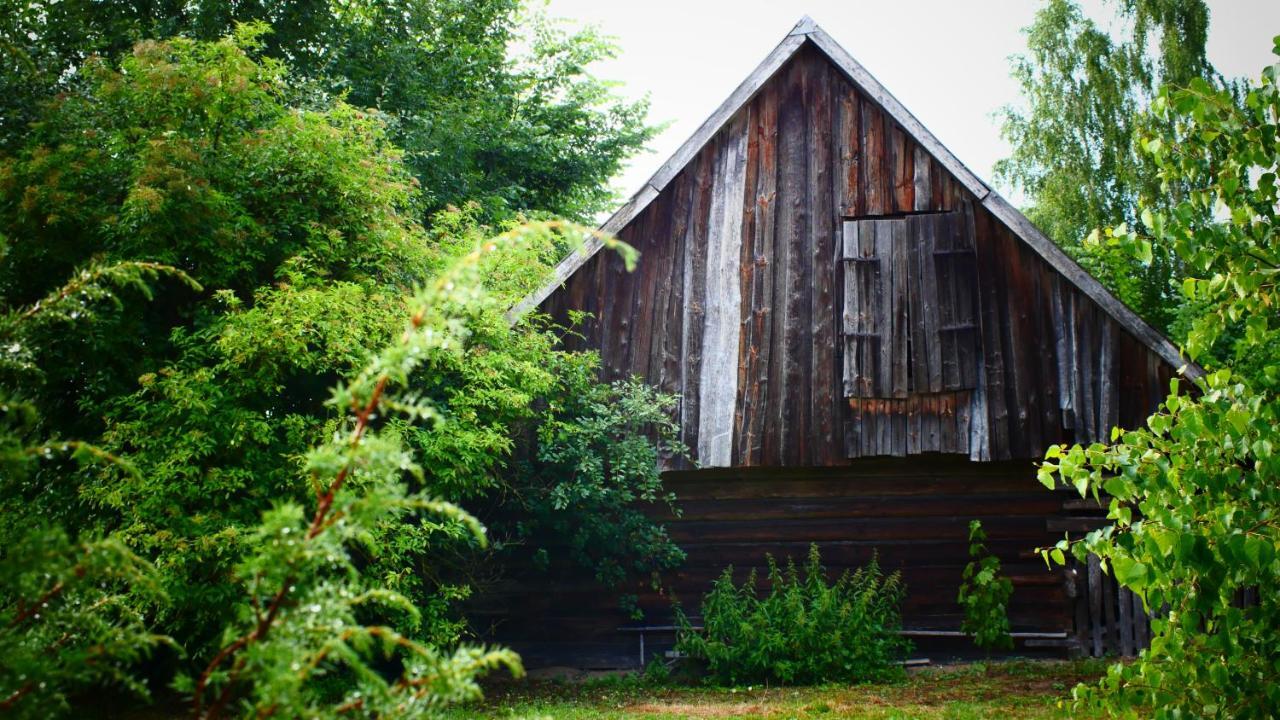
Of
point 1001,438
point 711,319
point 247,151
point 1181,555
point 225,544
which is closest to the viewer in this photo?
point 1181,555

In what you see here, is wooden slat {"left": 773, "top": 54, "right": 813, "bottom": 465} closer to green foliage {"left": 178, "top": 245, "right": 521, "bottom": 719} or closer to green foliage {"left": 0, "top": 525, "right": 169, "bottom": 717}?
green foliage {"left": 178, "top": 245, "right": 521, "bottom": 719}

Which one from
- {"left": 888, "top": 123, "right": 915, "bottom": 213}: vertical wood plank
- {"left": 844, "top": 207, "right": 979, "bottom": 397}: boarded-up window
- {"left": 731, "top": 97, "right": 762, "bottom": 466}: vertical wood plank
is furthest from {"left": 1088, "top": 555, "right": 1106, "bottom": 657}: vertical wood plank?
{"left": 888, "top": 123, "right": 915, "bottom": 213}: vertical wood plank

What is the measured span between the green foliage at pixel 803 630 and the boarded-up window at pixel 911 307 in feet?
7.11

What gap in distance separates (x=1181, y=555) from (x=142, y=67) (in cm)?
955

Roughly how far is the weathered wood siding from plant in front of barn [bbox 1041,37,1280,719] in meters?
6.62

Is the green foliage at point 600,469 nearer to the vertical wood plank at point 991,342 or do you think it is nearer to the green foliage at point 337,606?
the vertical wood plank at point 991,342

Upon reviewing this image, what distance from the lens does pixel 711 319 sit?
1118 cm

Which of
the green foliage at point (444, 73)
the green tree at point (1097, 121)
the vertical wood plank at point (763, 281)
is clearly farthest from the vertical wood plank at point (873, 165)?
the green tree at point (1097, 121)

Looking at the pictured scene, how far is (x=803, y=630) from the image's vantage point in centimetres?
1012

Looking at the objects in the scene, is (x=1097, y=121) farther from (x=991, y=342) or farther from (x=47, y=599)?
(x=47, y=599)

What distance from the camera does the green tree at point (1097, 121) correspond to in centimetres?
2273

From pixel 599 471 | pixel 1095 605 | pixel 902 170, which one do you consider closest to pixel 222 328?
pixel 599 471

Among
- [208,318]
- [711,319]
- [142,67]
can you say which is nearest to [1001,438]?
[711,319]

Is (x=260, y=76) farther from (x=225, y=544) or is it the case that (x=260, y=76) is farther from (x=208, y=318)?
(x=225, y=544)
